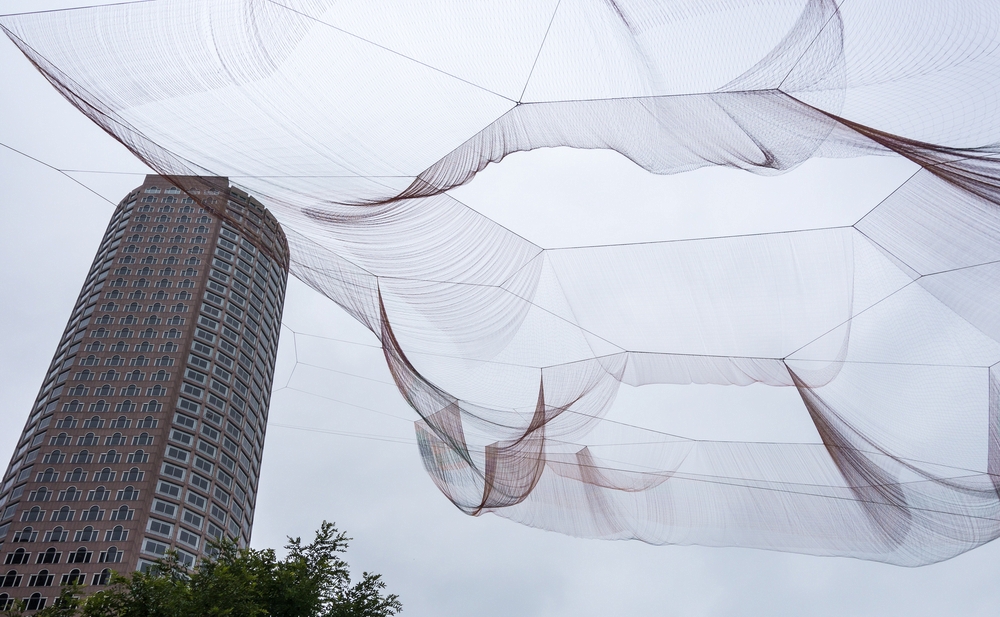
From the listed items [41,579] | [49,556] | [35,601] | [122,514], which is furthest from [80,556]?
[122,514]

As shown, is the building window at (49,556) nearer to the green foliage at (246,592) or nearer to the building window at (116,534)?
the building window at (116,534)

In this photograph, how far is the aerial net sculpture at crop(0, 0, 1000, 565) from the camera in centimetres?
704

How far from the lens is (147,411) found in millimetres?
71000

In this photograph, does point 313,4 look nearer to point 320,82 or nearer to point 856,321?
point 320,82

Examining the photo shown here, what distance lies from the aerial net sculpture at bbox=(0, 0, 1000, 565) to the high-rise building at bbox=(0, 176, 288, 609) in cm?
4792

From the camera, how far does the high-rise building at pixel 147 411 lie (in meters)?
62.2

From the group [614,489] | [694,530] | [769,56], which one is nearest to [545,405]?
[614,489]

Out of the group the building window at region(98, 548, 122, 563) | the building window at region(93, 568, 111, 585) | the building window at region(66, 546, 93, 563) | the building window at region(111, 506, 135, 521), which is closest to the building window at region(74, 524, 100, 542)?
the building window at region(66, 546, 93, 563)

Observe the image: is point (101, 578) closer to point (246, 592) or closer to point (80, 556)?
point (80, 556)

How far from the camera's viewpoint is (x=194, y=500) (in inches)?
2726

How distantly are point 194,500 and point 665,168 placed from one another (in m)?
69.5

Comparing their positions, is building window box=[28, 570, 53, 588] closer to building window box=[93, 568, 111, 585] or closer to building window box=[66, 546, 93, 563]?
building window box=[66, 546, 93, 563]

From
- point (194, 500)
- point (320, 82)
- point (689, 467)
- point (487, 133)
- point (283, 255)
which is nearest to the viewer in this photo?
point (320, 82)

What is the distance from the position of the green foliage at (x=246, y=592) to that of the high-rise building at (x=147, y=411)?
43.8 m
